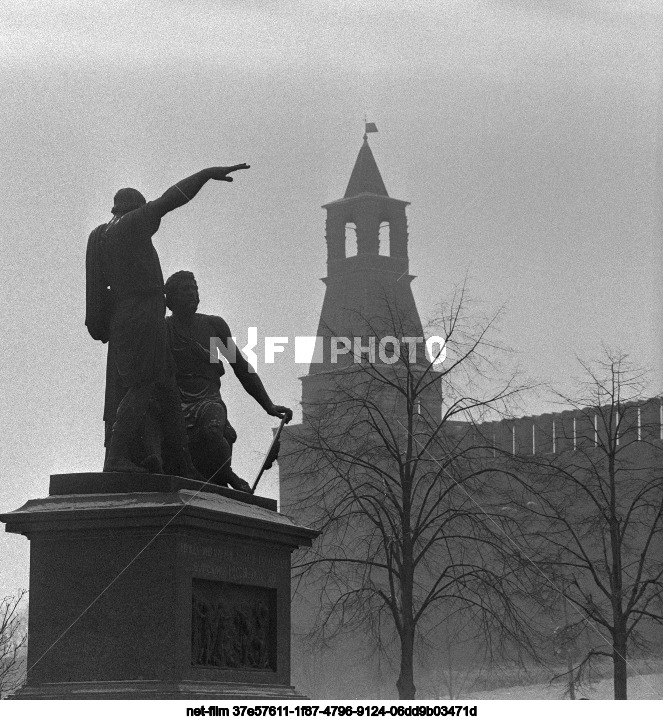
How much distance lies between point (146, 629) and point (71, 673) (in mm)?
522

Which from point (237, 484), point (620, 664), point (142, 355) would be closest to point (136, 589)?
point (142, 355)

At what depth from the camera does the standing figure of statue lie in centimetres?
1053

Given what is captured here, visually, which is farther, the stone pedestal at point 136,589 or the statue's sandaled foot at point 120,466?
the statue's sandaled foot at point 120,466

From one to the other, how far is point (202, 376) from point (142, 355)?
1044 mm

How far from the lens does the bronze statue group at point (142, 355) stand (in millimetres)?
10523

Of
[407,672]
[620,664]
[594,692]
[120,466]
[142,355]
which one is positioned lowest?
[594,692]

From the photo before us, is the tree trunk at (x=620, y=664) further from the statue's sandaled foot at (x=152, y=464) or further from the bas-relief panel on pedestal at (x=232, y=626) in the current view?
the statue's sandaled foot at (x=152, y=464)

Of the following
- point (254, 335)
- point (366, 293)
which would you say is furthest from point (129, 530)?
point (366, 293)

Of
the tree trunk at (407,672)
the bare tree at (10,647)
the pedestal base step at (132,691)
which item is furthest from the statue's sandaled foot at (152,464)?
the tree trunk at (407,672)

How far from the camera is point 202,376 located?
38.0 feet

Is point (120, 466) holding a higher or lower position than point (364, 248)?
lower

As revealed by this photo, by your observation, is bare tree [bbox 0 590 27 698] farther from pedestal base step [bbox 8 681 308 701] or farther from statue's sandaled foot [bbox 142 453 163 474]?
statue's sandaled foot [bbox 142 453 163 474]

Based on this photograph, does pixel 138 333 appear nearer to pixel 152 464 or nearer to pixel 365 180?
pixel 152 464

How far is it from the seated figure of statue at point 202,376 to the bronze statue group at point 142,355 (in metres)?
0.01
